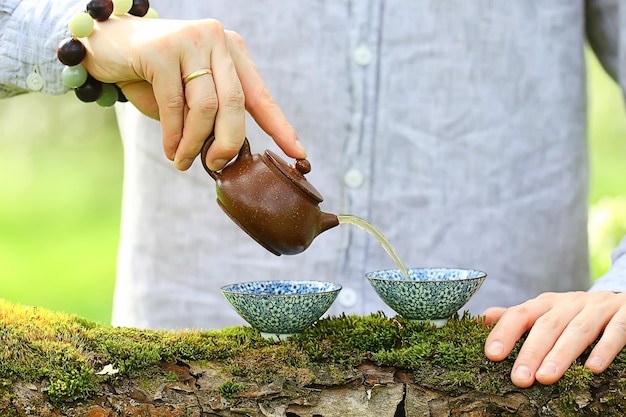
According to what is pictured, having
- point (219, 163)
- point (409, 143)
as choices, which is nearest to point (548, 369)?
point (219, 163)

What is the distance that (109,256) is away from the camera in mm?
6320

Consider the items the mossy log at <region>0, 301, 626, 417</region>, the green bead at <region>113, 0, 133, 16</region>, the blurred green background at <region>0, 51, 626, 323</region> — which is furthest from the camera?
the blurred green background at <region>0, 51, 626, 323</region>

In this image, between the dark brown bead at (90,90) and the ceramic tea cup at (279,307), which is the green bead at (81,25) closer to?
the dark brown bead at (90,90)

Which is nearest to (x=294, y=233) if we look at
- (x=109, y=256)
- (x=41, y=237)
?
(x=109, y=256)

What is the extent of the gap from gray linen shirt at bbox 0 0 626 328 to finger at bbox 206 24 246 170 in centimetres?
69

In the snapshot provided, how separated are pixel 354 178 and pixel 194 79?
30.0 inches

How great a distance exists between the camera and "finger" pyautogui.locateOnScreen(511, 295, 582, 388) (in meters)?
1.33

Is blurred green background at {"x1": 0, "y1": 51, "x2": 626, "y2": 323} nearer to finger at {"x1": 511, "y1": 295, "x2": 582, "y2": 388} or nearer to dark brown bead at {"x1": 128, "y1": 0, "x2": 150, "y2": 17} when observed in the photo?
dark brown bead at {"x1": 128, "y1": 0, "x2": 150, "y2": 17}

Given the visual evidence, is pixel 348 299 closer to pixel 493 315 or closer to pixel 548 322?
pixel 493 315

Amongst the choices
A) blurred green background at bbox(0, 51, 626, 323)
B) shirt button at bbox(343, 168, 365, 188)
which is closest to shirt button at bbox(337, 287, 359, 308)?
shirt button at bbox(343, 168, 365, 188)

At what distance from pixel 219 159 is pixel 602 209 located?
2450mm

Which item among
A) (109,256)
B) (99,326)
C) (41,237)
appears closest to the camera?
(99,326)

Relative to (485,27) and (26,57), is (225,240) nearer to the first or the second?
(26,57)

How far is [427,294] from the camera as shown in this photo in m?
1.42
